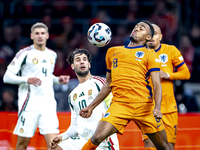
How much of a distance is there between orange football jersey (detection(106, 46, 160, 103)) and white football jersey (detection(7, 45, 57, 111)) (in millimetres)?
1628

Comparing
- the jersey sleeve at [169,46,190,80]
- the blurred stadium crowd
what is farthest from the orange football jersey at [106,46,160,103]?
the blurred stadium crowd

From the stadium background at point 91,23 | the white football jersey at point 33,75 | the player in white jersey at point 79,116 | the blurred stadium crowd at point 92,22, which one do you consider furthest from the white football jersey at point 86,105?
the blurred stadium crowd at point 92,22

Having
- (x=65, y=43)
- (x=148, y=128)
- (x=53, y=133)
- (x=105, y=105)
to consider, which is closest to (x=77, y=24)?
(x=65, y=43)

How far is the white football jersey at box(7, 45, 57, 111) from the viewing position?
16.3 ft

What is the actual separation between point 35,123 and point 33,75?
70 centimetres

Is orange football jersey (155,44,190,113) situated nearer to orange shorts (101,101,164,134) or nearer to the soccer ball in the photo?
the soccer ball

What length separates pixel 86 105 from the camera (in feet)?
13.3

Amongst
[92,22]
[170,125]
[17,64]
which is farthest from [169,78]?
[92,22]

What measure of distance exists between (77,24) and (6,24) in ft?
6.27

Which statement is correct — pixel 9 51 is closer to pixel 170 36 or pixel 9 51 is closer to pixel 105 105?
pixel 170 36

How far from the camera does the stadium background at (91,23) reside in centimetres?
818

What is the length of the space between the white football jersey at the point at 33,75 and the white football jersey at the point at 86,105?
3.23 feet

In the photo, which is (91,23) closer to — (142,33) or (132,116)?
(142,33)

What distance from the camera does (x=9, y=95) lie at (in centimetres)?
736
